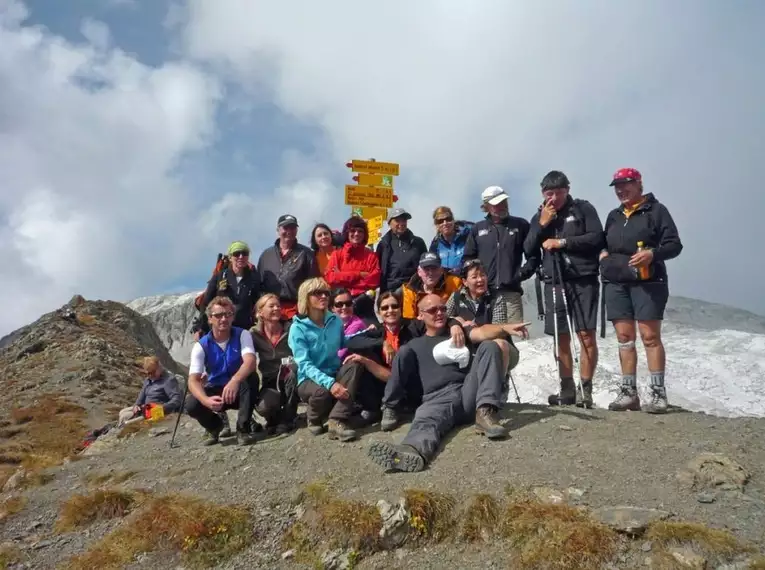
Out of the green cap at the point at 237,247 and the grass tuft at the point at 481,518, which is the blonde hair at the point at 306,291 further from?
the grass tuft at the point at 481,518

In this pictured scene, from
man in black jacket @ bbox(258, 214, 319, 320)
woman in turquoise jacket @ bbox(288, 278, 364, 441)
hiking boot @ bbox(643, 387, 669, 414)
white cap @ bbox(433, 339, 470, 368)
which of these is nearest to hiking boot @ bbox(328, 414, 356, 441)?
woman in turquoise jacket @ bbox(288, 278, 364, 441)

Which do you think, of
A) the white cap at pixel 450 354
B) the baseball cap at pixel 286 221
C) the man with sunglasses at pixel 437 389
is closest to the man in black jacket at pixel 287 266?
the baseball cap at pixel 286 221

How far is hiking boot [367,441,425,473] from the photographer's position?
21.5 feet

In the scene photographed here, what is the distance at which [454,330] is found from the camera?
7.69 m

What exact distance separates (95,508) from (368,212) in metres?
7.80

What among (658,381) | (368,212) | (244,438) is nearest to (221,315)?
(244,438)

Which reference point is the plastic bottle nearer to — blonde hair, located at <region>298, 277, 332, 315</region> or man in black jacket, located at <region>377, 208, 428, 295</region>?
man in black jacket, located at <region>377, 208, 428, 295</region>

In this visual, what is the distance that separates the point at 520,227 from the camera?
30.9 feet

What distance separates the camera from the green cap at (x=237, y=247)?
33.5ft

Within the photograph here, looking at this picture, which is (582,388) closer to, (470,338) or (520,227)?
(470,338)

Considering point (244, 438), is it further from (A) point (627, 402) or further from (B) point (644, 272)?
(B) point (644, 272)

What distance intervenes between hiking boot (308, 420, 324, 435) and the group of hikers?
21mm

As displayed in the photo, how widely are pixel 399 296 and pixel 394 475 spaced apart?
3.39 m

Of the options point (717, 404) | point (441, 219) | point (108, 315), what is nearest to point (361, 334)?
point (441, 219)
